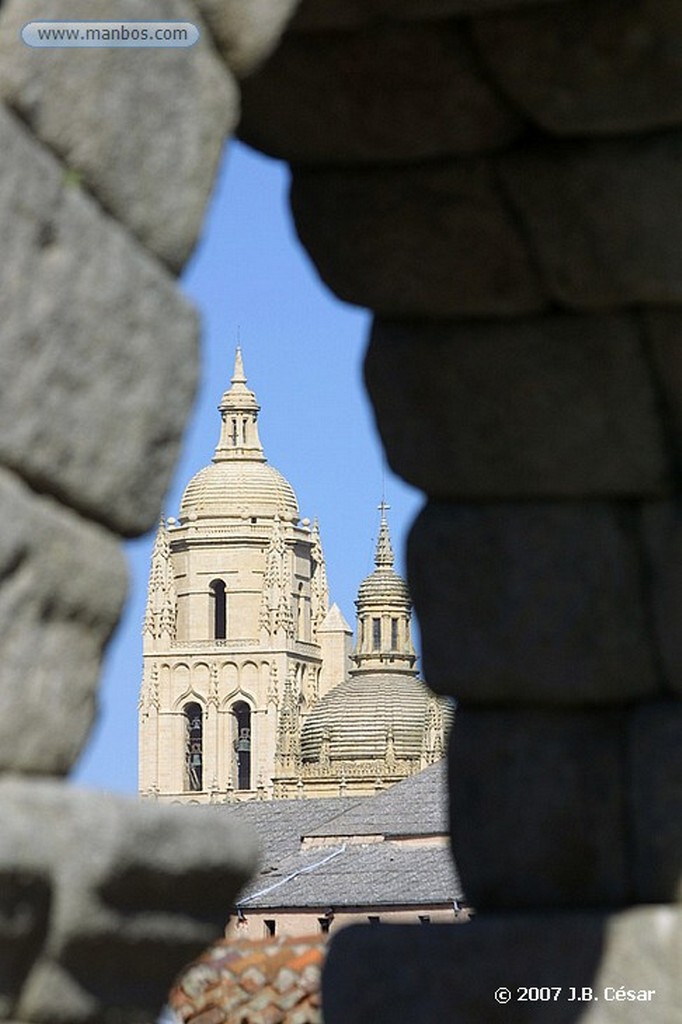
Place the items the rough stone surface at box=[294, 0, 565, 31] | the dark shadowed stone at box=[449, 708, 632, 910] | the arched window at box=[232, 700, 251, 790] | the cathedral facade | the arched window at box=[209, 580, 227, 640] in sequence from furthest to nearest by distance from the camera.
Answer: the arched window at box=[209, 580, 227, 640] < the arched window at box=[232, 700, 251, 790] < the cathedral facade < the dark shadowed stone at box=[449, 708, 632, 910] < the rough stone surface at box=[294, 0, 565, 31]

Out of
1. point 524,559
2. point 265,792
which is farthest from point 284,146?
point 265,792

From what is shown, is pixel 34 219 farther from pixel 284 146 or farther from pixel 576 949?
pixel 576 949

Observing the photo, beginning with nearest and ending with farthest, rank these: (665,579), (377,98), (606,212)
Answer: (377,98) < (606,212) < (665,579)

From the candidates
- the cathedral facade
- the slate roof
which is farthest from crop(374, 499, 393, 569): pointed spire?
the slate roof

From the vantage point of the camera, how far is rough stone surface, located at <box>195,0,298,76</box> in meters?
2.45

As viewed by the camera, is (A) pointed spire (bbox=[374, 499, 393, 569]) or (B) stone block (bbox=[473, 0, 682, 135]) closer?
(B) stone block (bbox=[473, 0, 682, 135])

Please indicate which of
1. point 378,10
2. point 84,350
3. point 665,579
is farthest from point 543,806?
point 84,350

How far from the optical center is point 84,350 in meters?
2.26

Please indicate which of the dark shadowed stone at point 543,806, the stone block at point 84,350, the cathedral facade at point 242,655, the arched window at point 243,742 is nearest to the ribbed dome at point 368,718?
the cathedral facade at point 242,655

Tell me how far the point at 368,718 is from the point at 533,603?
95959 millimetres

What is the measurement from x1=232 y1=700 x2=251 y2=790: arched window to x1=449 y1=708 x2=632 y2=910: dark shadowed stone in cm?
9948

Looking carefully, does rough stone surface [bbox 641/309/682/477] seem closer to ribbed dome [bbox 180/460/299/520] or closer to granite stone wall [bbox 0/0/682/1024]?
granite stone wall [bbox 0/0/682/1024]

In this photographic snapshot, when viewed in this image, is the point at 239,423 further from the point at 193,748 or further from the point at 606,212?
the point at 606,212

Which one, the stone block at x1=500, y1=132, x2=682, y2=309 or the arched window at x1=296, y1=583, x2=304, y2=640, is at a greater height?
the arched window at x1=296, y1=583, x2=304, y2=640
